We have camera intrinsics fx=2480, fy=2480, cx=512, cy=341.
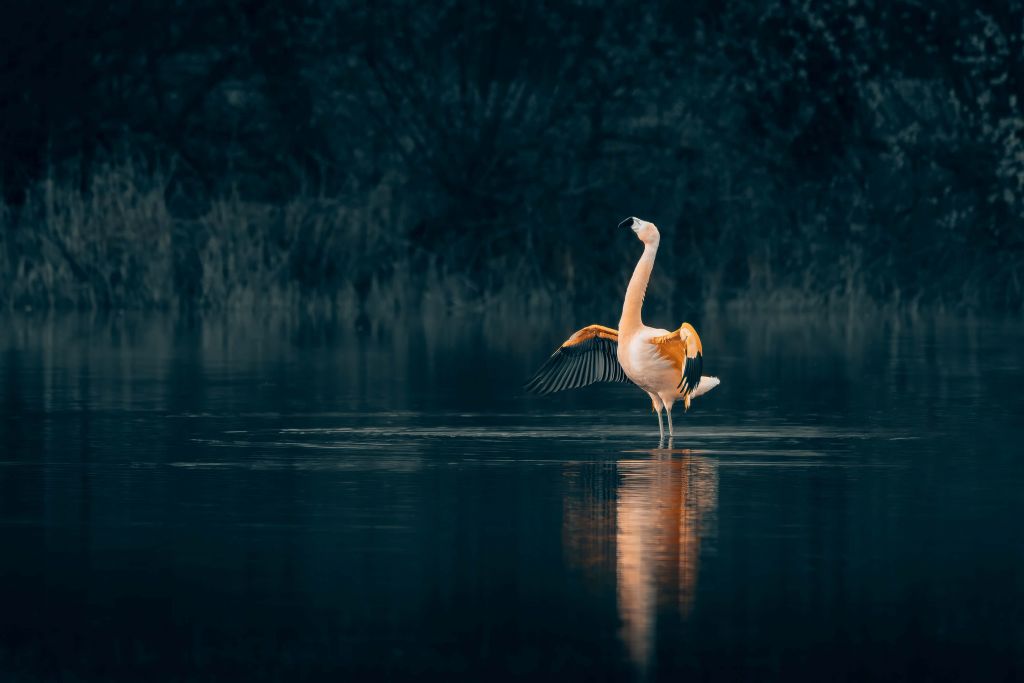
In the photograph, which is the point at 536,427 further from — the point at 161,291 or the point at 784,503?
the point at 161,291

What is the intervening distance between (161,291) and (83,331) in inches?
170

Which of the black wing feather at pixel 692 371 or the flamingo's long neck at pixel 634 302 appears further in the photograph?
the flamingo's long neck at pixel 634 302

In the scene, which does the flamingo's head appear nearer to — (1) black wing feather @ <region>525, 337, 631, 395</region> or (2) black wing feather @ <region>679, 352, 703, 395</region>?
(1) black wing feather @ <region>525, 337, 631, 395</region>

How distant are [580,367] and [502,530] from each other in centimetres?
509

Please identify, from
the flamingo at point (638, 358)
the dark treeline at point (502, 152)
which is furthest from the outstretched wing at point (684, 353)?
the dark treeline at point (502, 152)

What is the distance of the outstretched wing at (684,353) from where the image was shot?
1439 cm

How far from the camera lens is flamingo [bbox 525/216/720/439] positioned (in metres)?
14.5

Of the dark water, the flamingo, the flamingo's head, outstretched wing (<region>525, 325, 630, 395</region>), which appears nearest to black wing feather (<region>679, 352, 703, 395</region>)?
the flamingo

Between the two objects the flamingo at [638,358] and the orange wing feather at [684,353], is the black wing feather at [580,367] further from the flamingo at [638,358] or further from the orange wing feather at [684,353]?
the orange wing feather at [684,353]

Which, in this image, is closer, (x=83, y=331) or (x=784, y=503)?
(x=784, y=503)

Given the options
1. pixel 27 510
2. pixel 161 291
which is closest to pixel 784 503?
pixel 27 510

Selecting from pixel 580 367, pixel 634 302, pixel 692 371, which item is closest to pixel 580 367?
pixel 580 367

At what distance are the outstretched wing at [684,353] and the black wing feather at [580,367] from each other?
99cm

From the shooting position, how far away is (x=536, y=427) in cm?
1602
